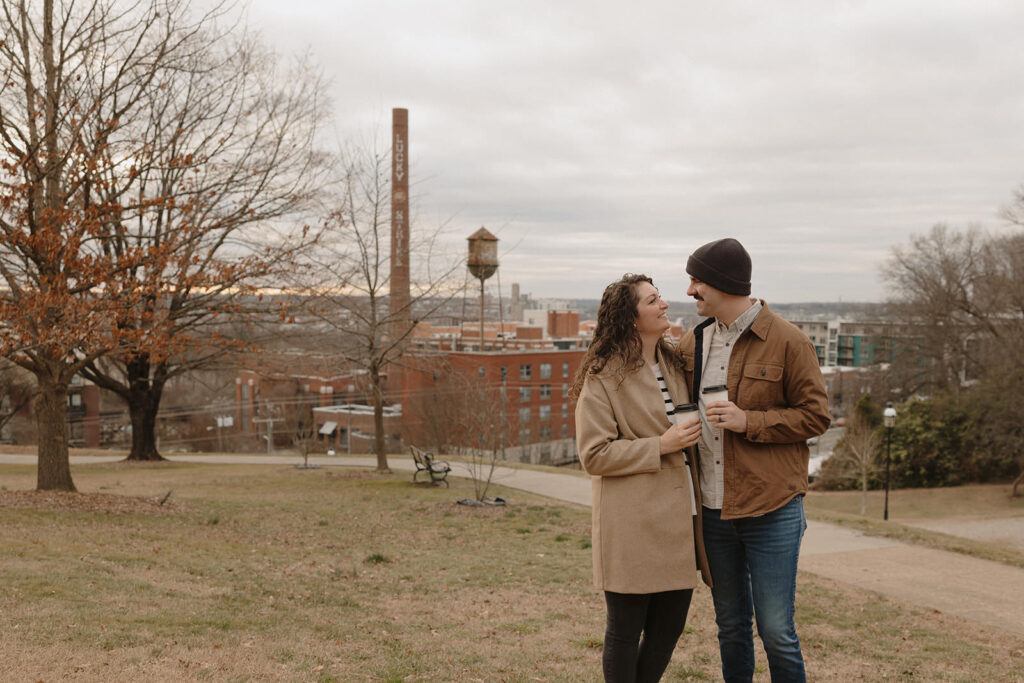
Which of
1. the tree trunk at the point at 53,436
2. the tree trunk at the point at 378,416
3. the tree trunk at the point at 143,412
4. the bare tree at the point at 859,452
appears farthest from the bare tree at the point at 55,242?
the bare tree at the point at 859,452

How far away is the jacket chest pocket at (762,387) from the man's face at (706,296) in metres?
0.27

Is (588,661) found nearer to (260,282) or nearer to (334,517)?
(334,517)

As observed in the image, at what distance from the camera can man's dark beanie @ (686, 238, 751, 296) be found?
293cm

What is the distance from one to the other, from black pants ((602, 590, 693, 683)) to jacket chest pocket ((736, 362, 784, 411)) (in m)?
0.77

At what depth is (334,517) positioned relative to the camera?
11438 mm

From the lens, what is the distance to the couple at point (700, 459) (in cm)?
285

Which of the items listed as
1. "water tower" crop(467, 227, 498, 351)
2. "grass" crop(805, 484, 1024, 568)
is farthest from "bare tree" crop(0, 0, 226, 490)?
"water tower" crop(467, 227, 498, 351)

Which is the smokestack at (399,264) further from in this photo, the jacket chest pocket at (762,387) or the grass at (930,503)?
the jacket chest pocket at (762,387)

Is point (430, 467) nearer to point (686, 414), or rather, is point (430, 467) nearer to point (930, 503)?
point (686, 414)

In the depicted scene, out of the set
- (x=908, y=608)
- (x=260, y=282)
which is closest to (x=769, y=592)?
(x=908, y=608)

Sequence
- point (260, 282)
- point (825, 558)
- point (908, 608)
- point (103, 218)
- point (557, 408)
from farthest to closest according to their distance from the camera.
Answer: point (557, 408), point (260, 282), point (103, 218), point (825, 558), point (908, 608)

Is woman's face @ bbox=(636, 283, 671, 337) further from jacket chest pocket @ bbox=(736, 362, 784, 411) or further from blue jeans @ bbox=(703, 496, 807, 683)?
blue jeans @ bbox=(703, 496, 807, 683)

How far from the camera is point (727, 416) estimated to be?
2814 millimetres

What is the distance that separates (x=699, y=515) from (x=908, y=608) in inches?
198
